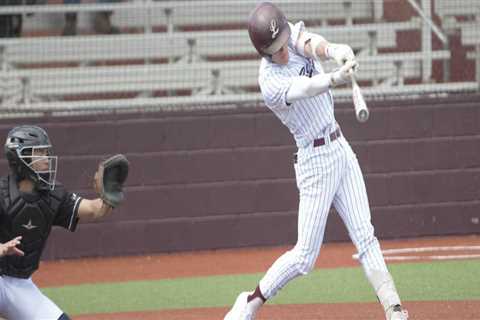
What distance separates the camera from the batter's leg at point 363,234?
21.4 feet

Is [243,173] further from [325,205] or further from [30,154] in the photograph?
[30,154]

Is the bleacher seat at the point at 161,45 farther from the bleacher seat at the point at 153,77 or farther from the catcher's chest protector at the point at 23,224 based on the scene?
the catcher's chest protector at the point at 23,224

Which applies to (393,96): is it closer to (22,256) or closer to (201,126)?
(201,126)

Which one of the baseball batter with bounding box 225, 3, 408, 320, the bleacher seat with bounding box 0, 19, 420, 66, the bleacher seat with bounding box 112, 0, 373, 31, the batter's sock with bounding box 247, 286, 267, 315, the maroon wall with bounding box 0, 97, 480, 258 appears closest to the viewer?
the baseball batter with bounding box 225, 3, 408, 320

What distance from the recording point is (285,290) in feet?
30.8

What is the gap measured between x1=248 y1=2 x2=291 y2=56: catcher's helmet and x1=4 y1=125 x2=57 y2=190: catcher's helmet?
151 cm

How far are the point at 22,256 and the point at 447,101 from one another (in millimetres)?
7188

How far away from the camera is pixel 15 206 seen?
19.0 ft

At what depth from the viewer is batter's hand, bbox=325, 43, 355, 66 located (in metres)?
6.22

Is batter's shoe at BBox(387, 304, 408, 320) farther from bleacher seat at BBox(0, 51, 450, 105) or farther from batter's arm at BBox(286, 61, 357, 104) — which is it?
bleacher seat at BBox(0, 51, 450, 105)

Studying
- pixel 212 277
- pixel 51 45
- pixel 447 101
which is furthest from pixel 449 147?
pixel 51 45

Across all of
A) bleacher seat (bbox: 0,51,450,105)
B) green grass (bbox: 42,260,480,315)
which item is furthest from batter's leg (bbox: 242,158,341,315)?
bleacher seat (bbox: 0,51,450,105)

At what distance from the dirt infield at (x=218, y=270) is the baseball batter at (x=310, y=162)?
52.6 inches

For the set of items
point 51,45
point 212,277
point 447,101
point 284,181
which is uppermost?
point 51,45
